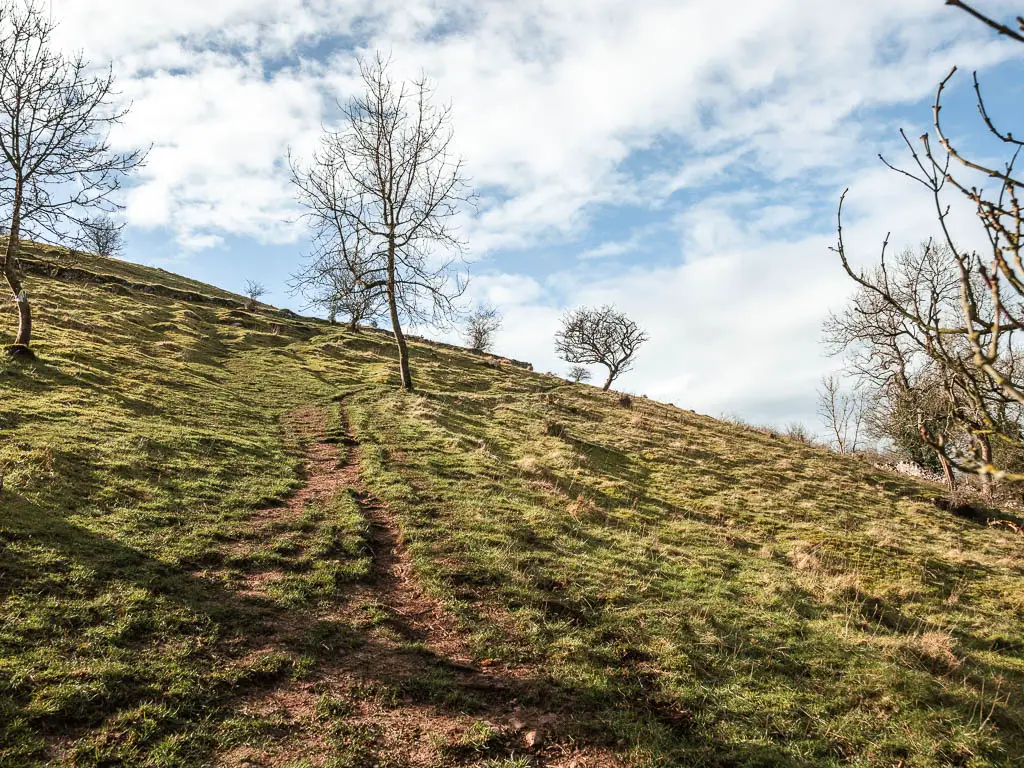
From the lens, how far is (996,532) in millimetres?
16062

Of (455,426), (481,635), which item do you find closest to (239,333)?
(455,426)

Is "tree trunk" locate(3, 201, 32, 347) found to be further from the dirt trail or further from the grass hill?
the dirt trail

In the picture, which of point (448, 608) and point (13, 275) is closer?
point (448, 608)

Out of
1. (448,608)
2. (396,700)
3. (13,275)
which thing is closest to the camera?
(396,700)

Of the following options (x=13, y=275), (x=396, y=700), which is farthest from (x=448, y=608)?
(x=13, y=275)

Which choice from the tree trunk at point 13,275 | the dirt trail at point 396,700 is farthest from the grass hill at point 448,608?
the tree trunk at point 13,275

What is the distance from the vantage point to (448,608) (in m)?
7.30

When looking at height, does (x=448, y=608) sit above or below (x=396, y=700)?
above

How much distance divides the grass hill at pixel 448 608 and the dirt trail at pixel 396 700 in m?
0.03

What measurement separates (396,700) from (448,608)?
1.99 metres

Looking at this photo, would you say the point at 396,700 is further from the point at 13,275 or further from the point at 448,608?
the point at 13,275

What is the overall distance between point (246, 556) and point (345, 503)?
2899 mm

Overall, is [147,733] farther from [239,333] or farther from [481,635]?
[239,333]

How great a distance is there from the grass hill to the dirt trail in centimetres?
3
